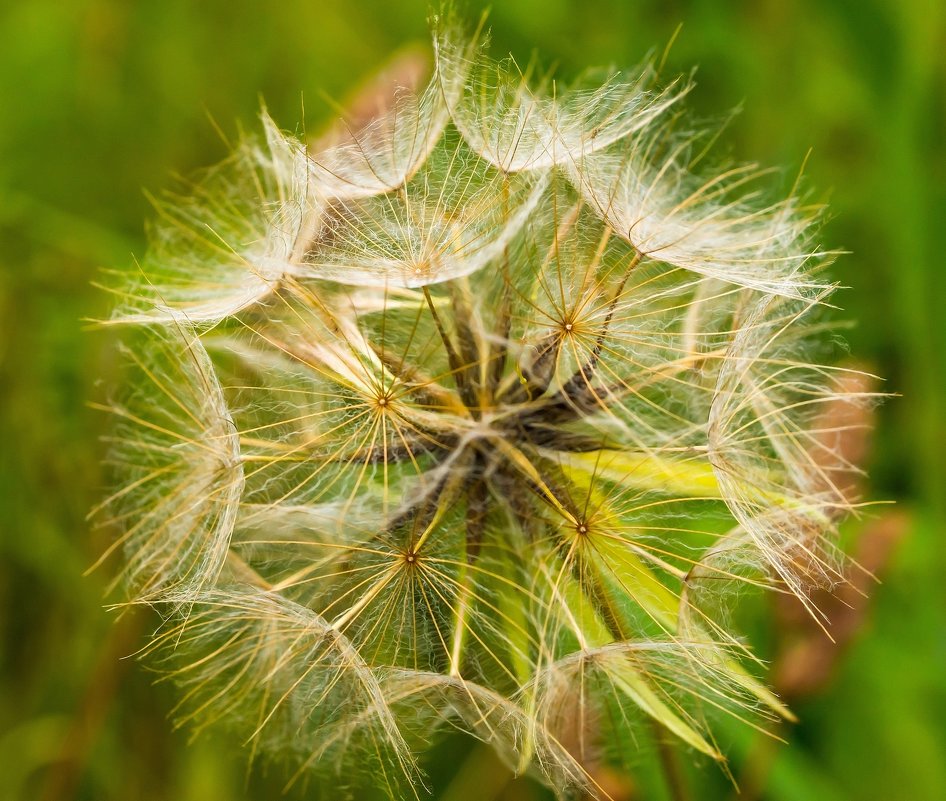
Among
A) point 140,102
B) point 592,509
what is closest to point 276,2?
point 140,102

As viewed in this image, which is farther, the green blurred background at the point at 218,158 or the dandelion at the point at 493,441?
the green blurred background at the point at 218,158

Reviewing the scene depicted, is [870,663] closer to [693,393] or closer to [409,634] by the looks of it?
[693,393]

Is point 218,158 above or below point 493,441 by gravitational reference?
above

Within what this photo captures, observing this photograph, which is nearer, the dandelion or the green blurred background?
the dandelion

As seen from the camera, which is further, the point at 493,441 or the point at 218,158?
the point at 218,158
